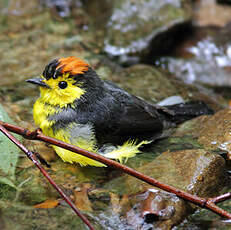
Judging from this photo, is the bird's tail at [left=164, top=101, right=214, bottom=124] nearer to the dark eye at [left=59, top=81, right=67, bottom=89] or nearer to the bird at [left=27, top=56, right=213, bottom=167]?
the bird at [left=27, top=56, right=213, bottom=167]

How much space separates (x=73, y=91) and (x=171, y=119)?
1275mm

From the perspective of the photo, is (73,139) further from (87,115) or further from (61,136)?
(87,115)

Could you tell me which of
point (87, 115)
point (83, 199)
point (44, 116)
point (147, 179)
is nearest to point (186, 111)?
point (87, 115)

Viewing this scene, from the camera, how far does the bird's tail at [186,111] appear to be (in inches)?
166

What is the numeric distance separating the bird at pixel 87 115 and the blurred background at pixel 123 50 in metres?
0.21

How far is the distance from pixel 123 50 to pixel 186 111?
1.98 m

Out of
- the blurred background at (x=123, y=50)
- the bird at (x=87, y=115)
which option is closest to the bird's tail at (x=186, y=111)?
the blurred background at (x=123, y=50)

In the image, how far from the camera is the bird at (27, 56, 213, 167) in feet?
11.4

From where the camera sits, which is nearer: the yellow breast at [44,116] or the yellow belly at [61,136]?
the yellow belly at [61,136]

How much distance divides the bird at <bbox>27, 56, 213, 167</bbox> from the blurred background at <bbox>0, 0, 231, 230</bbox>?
21 centimetres

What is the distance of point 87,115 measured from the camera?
11.6 ft

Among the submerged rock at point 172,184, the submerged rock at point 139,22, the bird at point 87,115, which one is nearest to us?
the submerged rock at point 172,184

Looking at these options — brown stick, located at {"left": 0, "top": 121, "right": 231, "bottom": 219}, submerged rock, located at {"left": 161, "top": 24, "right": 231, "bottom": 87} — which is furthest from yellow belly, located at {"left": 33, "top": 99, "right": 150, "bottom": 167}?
submerged rock, located at {"left": 161, "top": 24, "right": 231, "bottom": 87}

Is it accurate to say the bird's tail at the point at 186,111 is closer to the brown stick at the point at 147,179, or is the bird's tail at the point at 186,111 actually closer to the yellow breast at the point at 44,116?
the yellow breast at the point at 44,116
